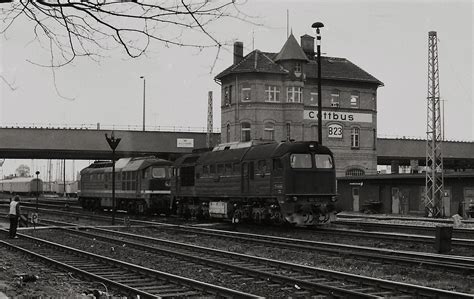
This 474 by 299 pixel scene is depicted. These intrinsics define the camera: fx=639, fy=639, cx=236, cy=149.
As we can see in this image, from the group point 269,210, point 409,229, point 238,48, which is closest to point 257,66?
point 238,48

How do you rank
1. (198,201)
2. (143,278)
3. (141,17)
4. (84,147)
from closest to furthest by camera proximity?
(141,17)
(143,278)
(198,201)
(84,147)

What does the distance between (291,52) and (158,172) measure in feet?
81.9

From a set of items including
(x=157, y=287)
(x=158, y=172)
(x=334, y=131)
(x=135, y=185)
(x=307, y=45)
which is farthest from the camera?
(x=307, y=45)

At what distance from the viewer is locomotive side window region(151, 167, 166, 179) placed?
34344mm

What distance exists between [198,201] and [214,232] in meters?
6.96

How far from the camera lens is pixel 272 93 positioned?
5631cm

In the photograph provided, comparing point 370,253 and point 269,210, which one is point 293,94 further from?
point 370,253

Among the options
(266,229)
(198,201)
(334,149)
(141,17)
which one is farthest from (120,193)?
(141,17)

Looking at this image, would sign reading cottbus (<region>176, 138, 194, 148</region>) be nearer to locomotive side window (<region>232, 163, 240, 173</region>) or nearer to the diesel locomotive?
the diesel locomotive

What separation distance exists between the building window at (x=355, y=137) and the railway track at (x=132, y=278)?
147ft

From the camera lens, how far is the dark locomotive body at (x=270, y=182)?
22.6m

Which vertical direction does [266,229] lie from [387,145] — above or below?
below

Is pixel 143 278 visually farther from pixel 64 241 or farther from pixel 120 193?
pixel 120 193

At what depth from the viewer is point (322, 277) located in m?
11.8
